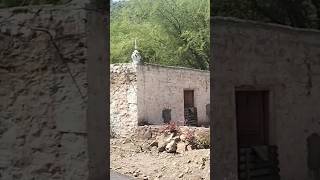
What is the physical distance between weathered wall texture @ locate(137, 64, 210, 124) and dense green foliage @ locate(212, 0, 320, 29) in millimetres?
10798

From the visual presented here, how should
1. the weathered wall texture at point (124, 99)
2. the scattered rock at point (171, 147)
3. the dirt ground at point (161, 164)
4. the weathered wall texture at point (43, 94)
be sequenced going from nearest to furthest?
the weathered wall texture at point (43, 94)
the dirt ground at point (161, 164)
the scattered rock at point (171, 147)
the weathered wall texture at point (124, 99)

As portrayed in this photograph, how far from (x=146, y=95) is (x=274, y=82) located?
35.9ft

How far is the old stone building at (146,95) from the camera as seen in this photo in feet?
55.6

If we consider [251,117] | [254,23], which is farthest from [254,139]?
[254,23]

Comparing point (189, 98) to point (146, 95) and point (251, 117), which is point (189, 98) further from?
point (251, 117)

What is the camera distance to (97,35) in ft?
14.2

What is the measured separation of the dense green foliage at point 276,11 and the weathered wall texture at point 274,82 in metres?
0.09

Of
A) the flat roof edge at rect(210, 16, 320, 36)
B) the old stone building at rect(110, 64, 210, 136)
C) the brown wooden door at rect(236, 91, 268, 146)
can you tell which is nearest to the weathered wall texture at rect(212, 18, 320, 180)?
the flat roof edge at rect(210, 16, 320, 36)

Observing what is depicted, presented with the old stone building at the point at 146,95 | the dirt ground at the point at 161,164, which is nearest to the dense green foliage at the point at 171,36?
the old stone building at the point at 146,95

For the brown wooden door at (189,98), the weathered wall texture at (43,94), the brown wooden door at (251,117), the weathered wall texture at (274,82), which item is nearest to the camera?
the weathered wall texture at (43,94)

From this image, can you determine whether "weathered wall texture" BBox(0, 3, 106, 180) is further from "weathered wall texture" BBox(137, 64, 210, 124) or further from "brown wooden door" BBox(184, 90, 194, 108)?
"brown wooden door" BBox(184, 90, 194, 108)

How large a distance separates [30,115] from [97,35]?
0.88m

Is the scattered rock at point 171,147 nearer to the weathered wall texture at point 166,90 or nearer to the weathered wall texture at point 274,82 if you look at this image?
the weathered wall texture at point 166,90

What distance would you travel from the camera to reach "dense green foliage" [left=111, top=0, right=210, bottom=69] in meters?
27.6
